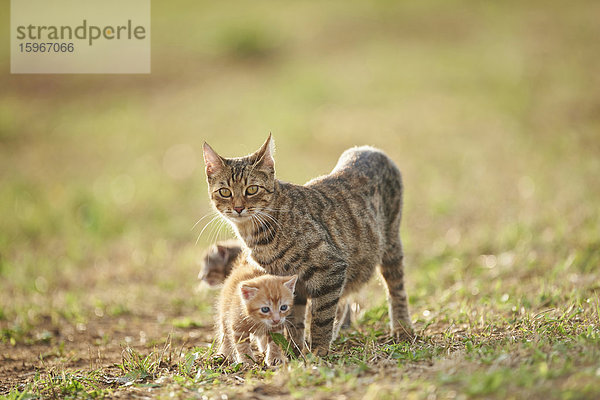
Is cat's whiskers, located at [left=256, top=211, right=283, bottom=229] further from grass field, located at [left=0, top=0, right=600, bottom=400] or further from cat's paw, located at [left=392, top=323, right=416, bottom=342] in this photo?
cat's paw, located at [left=392, top=323, right=416, bottom=342]

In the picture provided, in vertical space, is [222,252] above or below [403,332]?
above

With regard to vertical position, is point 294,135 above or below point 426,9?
below

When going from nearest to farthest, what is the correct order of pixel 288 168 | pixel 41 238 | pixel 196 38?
pixel 41 238 < pixel 288 168 < pixel 196 38

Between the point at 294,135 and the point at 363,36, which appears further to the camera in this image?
the point at 363,36

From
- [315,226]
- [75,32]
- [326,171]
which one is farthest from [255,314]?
[75,32]

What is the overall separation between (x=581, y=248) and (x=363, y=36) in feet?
49.5

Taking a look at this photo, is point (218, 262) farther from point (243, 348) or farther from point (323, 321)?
point (323, 321)

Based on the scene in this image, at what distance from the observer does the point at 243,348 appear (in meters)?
4.31

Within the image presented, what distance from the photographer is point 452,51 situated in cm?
1808

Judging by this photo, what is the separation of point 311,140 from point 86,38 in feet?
30.2

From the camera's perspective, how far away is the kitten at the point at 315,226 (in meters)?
4.27

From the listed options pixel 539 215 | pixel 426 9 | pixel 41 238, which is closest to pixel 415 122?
pixel 539 215

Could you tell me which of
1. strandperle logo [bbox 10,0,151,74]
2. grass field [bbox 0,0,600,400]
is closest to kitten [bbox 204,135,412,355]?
grass field [bbox 0,0,600,400]

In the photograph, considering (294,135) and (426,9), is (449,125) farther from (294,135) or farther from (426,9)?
(426,9)
